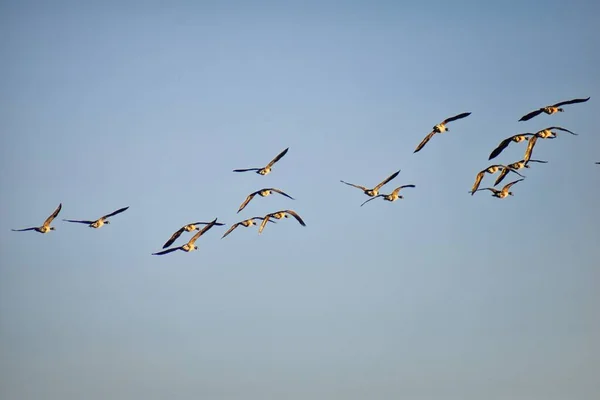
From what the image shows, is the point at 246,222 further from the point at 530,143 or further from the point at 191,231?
the point at 530,143

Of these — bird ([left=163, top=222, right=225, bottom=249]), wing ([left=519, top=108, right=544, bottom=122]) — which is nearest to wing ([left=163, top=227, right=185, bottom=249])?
bird ([left=163, top=222, right=225, bottom=249])

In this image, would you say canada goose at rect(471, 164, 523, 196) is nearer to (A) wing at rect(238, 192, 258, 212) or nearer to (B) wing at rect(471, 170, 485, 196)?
(B) wing at rect(471, 170, 485, 196)

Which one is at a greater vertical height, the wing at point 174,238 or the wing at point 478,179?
the wing at point 478,179

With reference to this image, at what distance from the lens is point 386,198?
65.1 metres

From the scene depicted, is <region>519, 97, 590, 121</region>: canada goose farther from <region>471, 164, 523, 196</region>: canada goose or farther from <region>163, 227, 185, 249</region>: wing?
<region>163, 227, 185, 249</region>: wing

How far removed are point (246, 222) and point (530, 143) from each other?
16599 millimetres

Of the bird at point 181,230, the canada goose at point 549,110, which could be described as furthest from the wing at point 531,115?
the bird at point 181,230

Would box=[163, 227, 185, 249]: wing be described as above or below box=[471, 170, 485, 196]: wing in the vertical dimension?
below

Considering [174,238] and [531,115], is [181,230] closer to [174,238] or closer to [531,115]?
[174,238]

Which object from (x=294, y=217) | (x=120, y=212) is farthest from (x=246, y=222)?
(x=120, y=212)

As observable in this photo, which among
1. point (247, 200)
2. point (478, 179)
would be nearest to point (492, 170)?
point (478, 179)

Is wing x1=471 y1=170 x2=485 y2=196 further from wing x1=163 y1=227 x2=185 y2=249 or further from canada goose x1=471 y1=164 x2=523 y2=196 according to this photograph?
wing x1=163 y1=227 x2=185 y2=249

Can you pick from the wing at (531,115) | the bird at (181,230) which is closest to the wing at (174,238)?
the bird at (181,230)

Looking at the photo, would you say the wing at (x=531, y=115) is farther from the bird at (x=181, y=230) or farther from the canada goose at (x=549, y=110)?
the bird at (x=181, y=230)
